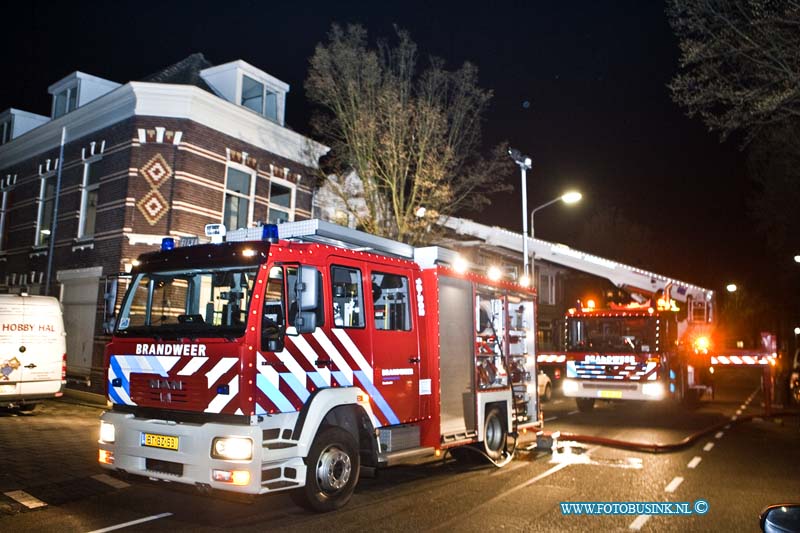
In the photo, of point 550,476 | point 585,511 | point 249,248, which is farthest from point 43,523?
point 550,476

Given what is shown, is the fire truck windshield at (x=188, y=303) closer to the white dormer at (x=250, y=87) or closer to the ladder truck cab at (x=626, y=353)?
the ladder truck cab at (x=626, y=353)

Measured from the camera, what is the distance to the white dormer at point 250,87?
62.0 feet

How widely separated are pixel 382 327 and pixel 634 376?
389 inches

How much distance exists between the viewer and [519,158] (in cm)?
1806

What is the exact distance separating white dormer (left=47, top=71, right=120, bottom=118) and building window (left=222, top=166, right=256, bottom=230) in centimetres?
537

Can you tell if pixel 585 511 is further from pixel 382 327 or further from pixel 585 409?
pixel 585 409

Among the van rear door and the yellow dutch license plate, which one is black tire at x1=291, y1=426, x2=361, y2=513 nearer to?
the yellow dutch license plate

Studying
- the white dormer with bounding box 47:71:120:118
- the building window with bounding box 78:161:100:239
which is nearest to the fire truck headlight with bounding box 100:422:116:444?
the building window with bounding box 78:161:100:239

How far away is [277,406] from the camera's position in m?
6.14

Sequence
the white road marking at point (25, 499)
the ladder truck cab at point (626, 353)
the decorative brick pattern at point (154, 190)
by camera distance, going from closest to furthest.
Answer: the white road marking at point (25, 499) < the ladder truck cab at point (626, 353) < the decorative brick pattern at point (154, 190)

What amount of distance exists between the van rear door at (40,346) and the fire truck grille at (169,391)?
7.78 meters

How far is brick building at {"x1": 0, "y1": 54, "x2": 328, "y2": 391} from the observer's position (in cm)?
1695

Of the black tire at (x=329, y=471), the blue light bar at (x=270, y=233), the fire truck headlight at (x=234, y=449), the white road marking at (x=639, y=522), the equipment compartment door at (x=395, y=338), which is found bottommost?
the white road marking at (x=639, y=522)

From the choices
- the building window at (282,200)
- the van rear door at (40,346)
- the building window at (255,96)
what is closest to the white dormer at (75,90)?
the building window at (255,96)
